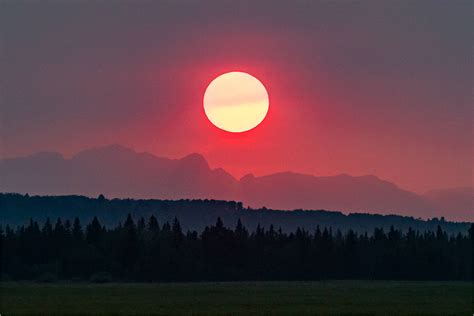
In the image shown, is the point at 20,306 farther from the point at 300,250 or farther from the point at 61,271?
the point at 300,250

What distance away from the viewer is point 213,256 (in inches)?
5901

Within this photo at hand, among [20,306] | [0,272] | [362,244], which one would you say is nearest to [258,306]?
[20,306]

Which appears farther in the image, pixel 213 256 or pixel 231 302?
pixel 213 256

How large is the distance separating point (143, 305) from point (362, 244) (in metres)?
87.5

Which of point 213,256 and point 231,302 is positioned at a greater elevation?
point 213,256

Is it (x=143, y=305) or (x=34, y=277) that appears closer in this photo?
(x=143, y=305)

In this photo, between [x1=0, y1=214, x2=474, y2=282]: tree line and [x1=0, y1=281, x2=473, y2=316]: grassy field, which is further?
[x1=0, y1=214, x2=474, y2=282]: tree line

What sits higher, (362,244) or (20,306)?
(362,244)

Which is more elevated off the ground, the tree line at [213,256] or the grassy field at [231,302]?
the tree line at [213,256]

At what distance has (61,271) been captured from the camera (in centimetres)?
13475

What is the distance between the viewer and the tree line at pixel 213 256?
447 ft

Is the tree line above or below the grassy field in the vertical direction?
above

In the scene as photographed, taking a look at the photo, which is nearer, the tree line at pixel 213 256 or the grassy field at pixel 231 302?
the grassy field at pixel 231 302

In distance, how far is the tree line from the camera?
447 ft
